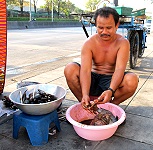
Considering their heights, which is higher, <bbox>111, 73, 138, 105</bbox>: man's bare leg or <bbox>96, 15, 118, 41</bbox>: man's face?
<bbox>96, 15, 118, 41</bbox>: man's face

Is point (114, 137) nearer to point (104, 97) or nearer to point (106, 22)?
point (104, 97)

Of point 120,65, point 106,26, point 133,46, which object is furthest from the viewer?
point 133,46

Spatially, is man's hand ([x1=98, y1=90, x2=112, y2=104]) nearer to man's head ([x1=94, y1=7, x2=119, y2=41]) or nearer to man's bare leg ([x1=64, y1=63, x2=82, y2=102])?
man's bare leg ([x1=64, y1=63, x2=82, y2=102])

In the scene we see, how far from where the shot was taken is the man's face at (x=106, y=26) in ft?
7.77

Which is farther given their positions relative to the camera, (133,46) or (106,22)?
(133,46)

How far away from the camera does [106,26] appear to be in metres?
2.40

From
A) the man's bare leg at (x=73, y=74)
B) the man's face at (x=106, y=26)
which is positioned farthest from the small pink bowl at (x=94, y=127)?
the man's face at (x=106, y=26)

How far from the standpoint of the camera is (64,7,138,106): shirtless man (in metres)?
2.42

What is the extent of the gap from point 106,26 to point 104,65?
24.4 inches

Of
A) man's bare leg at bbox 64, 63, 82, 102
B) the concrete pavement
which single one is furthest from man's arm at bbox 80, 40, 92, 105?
the concrete pavement

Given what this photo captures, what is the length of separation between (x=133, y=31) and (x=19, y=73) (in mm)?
2866

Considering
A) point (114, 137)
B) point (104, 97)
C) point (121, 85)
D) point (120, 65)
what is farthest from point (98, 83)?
point (114, 137)

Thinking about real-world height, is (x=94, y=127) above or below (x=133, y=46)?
below

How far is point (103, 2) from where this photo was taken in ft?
16.7
